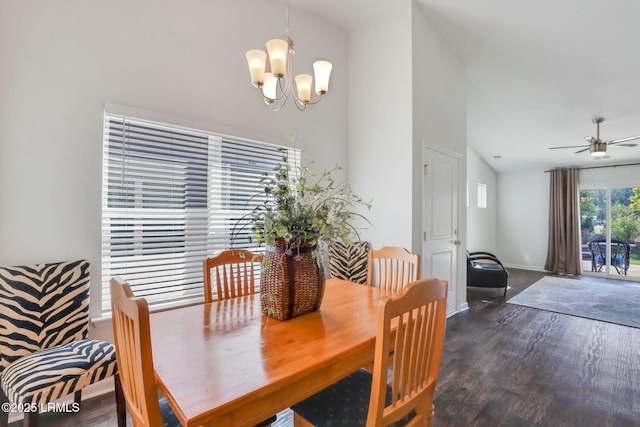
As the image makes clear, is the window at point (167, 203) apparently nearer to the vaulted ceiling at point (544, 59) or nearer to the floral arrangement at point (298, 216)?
the floral arrangement at point (298, 216)

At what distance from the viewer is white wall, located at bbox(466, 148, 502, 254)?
6.63m

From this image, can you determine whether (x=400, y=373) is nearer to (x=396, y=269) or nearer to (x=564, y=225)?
(x=396, y=269)

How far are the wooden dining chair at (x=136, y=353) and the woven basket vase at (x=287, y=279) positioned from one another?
0.59 meters

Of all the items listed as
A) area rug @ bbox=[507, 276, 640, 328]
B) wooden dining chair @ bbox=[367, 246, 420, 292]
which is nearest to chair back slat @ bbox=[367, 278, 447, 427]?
wooden dining chair @ bbox=[367, 246, 420, 292]

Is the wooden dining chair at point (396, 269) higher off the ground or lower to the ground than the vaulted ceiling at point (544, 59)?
A: lower

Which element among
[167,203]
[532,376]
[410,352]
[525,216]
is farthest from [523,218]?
[167,203]

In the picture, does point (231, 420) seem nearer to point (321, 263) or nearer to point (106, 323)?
point (321, 263)

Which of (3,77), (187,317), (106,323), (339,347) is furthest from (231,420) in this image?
(3,77)

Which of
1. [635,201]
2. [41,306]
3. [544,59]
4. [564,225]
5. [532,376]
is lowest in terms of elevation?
[532,376]

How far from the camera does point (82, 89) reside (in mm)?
2053

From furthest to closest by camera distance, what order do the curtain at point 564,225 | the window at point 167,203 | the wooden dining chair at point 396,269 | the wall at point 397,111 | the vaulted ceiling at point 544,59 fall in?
the curtain at point 564,225 → the wall at point 397,111 → the vaulted ceiling at point 544,59 → the window at point 167,203 → the wooden dining chair at point 396,269

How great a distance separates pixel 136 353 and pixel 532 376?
2891 mm

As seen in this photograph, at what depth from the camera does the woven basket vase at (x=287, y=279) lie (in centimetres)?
139

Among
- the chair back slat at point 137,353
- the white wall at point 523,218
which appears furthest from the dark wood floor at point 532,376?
the white wall at point 523,218
